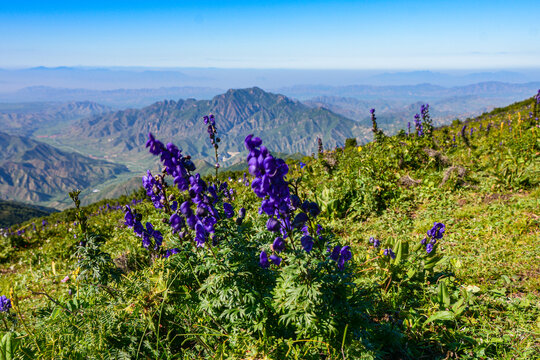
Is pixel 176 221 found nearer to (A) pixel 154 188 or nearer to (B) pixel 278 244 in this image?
(A) pixel 154 188

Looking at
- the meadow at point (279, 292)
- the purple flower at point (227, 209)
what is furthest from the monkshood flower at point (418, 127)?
the purple flower at point (227, 209)

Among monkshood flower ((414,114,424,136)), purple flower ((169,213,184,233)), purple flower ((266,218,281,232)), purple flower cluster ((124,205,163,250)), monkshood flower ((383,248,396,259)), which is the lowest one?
monkshood flower ((383,248,396,259))

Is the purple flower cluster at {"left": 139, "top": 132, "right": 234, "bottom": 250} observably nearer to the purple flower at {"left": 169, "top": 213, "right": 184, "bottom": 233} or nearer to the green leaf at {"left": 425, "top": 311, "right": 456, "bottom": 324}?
the purple flower at {"left": 169, "top": 213, "right": 184, "bottom": 233}

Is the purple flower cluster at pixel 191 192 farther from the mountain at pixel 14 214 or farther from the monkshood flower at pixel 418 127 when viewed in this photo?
the mountain at pixel 14 214

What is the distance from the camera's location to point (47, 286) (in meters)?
6.54

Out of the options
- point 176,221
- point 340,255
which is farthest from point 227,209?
point 340,255

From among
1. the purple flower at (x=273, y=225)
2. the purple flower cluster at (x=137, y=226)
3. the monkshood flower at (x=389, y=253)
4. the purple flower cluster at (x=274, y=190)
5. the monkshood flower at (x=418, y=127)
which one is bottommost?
the monkshood flower at (x=389, y=253)

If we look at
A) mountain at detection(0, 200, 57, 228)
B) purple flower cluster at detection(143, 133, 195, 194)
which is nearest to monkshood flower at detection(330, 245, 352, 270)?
purple flower cluster at detection(143, 133, 195, 194)

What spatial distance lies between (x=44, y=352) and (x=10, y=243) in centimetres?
1092

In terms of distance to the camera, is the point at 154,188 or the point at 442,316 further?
the point at 154,188

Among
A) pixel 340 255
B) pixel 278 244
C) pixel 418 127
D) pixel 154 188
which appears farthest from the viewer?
pixel 418 127

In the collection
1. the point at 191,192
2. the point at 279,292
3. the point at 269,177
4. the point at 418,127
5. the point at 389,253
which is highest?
the point at 418,127

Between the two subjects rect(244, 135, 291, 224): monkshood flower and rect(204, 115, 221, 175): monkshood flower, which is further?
rect(204, 115, 221, 175): monkshood flower

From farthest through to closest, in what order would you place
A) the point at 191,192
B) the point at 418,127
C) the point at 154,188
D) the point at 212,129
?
the point at 418,127
the point at 212,129
the point at 154,188
the point at 191,192
